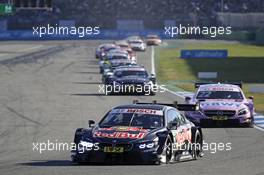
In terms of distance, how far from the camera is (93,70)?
57.3 m

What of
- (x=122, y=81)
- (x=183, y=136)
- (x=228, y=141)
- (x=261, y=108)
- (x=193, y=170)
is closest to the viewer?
(x=193, y=170)

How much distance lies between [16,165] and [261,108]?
1756 centimetres

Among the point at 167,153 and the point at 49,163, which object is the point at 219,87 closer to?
the point at 167,153

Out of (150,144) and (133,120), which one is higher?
(133,120)

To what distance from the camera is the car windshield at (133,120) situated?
16.7 meters

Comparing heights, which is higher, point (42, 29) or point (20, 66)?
point (20, 66)

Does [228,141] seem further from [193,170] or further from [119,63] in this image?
[119,63]

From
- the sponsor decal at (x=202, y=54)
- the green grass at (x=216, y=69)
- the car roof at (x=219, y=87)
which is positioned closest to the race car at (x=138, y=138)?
the car roof at (x=219, y=87)

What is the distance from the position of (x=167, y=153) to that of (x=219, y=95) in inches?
401

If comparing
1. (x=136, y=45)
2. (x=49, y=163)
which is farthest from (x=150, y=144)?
(x=136, y=45)

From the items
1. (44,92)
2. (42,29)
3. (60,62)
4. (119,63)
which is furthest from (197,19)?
(44,92)

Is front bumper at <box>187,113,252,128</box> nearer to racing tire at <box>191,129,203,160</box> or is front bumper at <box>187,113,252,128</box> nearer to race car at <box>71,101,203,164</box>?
racing tire at <box>191,129,203,160</box>

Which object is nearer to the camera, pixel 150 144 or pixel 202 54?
pixel 150 144

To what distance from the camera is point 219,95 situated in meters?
26.1
